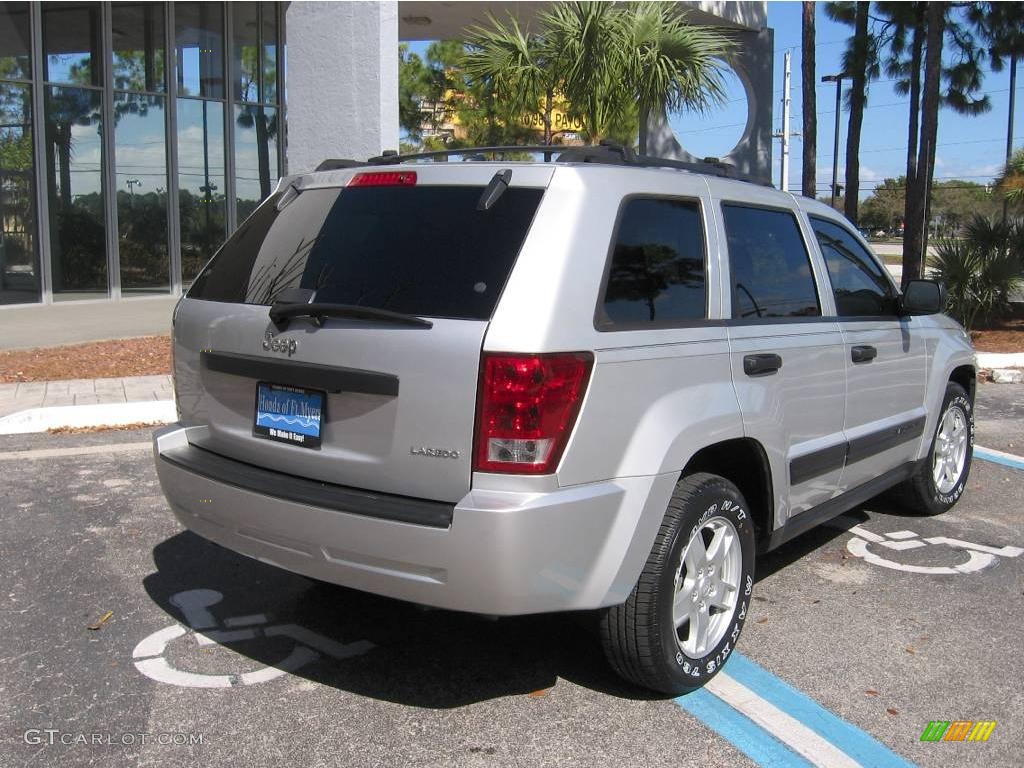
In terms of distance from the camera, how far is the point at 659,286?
348 cm

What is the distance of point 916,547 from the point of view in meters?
5.30

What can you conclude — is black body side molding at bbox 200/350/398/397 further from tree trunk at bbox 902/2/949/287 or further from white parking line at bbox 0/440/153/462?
tree trunk at bbox 902/2/949/287

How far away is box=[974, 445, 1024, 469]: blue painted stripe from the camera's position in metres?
7.23

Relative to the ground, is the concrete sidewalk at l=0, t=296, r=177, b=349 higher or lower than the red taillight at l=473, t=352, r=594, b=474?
lower

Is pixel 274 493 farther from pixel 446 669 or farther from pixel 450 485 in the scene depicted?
pixel 446 669

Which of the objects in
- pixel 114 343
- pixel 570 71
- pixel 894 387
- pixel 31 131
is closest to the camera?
pixel 894 387

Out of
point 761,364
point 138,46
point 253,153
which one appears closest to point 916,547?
point 761,364

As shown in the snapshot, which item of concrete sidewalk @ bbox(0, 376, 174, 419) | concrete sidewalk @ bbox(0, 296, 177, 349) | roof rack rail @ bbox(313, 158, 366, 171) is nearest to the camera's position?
roof rack rail @ bbox(313, 158, 366, 171)

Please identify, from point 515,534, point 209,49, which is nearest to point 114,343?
point 209,49

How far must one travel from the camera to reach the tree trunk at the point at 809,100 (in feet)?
55.6

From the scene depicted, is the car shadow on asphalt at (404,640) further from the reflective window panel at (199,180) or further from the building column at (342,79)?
the reflective window panel at (199,180)

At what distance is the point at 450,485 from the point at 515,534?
265 mm

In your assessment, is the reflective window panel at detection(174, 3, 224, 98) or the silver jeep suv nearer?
the silver jeep suv

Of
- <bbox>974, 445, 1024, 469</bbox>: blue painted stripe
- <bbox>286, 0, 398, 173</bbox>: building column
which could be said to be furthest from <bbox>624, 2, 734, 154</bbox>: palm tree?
<bbox>974, 445, 1024, 469</bbox>: blue painted stripe
